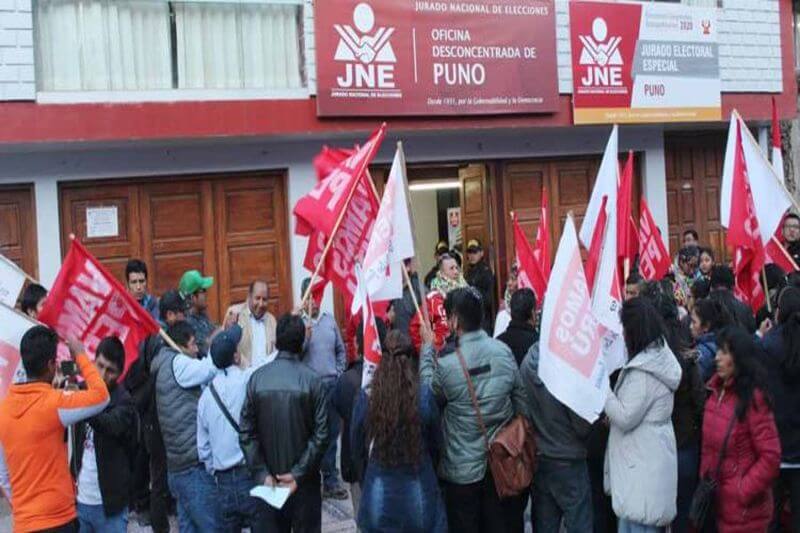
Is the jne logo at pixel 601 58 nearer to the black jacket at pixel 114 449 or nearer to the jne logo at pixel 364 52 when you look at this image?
the jne logo at pixel 364 52

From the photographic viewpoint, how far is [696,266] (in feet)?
34.0

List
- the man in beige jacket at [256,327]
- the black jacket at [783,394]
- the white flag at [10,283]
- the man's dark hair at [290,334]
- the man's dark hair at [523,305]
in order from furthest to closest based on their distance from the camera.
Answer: the man in beige jacket at [256,327]
the white flag at [10,283]
the man's dark hair at [523,305]
the black jacket at [783,394]
the man's dark hair at [290,334]

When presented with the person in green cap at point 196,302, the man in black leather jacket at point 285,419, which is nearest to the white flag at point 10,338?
the man in black leather jacket at point 285,419

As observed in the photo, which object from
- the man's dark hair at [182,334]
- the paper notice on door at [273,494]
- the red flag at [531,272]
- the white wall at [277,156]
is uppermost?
the white wall at [277,156]

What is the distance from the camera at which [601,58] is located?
12.2 metres

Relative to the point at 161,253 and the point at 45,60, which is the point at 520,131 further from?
the point at 45,60

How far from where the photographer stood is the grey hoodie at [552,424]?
5.70m

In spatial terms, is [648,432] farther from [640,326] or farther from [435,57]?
[435,57]

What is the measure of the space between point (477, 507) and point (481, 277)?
4942 mm

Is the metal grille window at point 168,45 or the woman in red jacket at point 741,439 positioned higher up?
the metal grille window at point 168,45

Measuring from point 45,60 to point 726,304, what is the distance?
6.97 metres

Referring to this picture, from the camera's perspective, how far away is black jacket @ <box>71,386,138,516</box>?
211 inches

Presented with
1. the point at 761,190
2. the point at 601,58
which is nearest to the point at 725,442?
the point at 761,190

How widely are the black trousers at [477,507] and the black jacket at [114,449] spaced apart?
1864 mm
